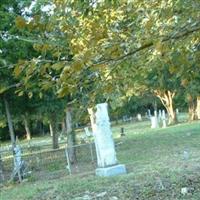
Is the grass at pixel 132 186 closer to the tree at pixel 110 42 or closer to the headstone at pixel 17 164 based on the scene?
the headstone at pixel 17 164

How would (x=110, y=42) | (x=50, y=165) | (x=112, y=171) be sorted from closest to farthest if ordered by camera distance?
(x=110, y=42) < (x=112, y=171) < (x=50, y=165)

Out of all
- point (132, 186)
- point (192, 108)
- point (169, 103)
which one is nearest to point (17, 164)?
point (132, 186)

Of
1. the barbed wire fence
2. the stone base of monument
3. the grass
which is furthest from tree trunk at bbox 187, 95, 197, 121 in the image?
the stone base of monument

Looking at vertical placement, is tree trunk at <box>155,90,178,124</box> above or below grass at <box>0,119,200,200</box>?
above

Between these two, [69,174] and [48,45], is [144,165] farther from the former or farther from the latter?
[48,45]

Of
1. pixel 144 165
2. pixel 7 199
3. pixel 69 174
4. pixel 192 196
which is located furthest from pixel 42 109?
pixel 192 196

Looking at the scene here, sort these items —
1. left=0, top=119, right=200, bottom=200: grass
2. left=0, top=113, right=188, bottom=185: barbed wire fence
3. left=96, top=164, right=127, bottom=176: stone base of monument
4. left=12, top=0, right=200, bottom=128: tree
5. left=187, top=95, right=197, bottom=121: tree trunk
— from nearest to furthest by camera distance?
left=12, top=0, right=200, bottom=128: tree
left=0, top=119, right=200, bottom=200: grass
left=96, top=164, right=127, bottom=176: stone base of monument
left=0, top=113, right=188, bottom=185: barbed wire fence
left=187, top=95, right=197, bottom=121: tree trunk

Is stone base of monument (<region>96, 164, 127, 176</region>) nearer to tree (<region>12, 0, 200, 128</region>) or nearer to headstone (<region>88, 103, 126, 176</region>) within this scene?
headstone (<region>88, 103, 126, 176</region>)

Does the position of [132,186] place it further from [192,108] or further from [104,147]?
[192,108]

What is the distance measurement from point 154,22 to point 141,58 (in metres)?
0.43

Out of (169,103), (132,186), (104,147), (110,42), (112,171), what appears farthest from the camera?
(169,103)

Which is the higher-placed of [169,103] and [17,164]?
[169,103]

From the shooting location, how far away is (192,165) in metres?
12.0

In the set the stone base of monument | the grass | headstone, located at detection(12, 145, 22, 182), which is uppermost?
headstone, located at detection(12, 145, 22, 182)
